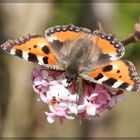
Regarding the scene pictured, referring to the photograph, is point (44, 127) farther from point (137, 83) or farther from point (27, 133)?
point (137, 83)

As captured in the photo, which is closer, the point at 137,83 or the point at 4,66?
the point at 137,83

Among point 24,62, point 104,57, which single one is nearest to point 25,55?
point 104,57

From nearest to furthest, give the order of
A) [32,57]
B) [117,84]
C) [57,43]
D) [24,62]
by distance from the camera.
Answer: [117,84]
[32,57]
[57,43]
[24,62]

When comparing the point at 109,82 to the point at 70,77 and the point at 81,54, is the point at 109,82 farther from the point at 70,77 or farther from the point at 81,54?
the point at 81,54

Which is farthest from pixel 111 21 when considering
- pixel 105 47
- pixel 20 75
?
pixel 105 47

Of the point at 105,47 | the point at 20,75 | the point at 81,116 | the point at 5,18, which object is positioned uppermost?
the point at 5,18

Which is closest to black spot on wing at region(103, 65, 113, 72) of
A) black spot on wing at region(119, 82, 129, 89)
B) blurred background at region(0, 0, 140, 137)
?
black spot on wing at region(119, 82, 129, 89)

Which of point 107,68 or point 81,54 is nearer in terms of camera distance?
point 107,68
